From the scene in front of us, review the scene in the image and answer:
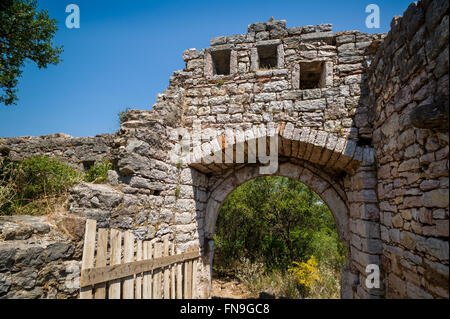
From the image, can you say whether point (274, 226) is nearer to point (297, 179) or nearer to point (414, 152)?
point (297, 179)

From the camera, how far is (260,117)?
371 centimetres

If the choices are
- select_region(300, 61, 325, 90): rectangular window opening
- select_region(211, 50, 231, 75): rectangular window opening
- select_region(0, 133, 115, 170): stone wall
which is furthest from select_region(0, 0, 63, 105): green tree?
select_region(300, 61, 325, 90): rectangular window opening

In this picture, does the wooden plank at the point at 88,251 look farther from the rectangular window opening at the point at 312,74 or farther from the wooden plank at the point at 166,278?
the rectangular window opening at the point at 312,74

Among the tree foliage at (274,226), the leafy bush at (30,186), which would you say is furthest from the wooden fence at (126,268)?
the tree foliage at (274,226)

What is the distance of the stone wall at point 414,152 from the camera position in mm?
1864

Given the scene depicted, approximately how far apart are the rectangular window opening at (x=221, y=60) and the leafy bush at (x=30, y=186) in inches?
120

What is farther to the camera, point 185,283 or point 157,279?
point 185,283

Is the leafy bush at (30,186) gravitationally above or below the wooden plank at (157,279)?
above

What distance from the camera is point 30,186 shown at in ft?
9.71

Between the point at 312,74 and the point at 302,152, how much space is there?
1483 millimetres

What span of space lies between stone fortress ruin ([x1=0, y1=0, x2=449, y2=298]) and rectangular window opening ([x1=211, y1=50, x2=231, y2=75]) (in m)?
0.05

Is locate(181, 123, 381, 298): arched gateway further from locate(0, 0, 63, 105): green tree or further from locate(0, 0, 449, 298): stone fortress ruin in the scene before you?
locate(0, 0, 63, 105): green tree

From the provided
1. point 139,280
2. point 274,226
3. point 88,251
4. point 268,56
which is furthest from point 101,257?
point 274,226

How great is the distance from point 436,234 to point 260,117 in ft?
8.17
